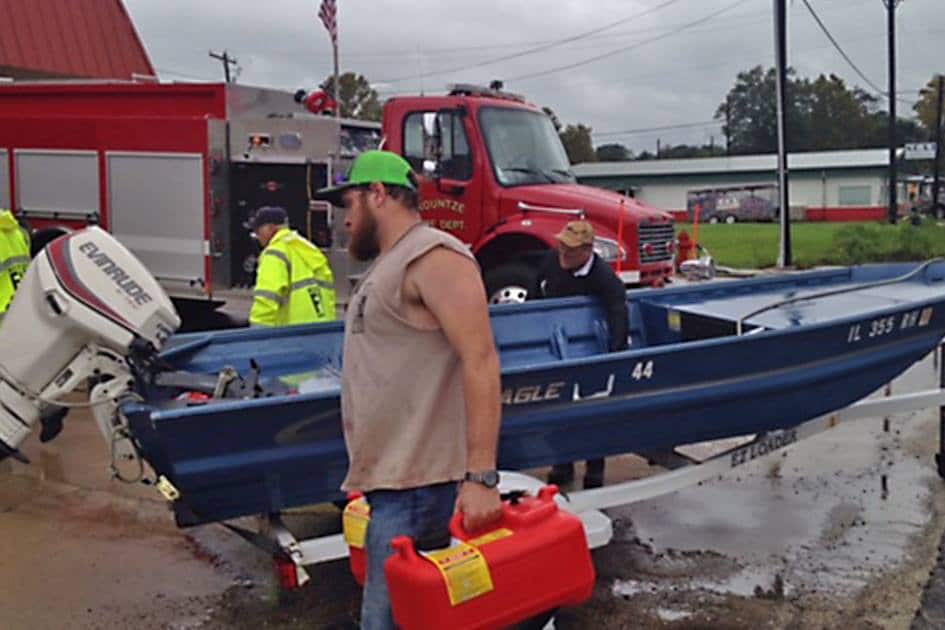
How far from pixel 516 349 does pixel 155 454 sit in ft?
8.76

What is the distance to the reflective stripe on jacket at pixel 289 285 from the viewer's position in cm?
587

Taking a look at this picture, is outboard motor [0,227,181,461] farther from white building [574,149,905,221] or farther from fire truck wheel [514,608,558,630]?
white building [574,149,905,221]

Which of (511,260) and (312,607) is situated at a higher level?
(511,260)

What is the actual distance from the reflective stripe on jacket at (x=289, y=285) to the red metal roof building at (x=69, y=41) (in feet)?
32.4

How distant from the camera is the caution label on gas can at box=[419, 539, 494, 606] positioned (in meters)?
2.84

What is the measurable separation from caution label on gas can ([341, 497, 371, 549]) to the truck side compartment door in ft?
18.5

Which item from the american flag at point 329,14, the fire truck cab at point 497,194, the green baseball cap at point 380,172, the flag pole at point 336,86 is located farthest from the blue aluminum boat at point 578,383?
the american flag at point 329,14

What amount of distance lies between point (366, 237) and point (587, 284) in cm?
355

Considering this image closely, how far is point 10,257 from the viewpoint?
23.7 ft

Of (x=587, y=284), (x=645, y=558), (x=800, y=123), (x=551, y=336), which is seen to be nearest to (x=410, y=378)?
(x=645, y=558)

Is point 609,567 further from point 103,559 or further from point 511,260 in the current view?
point 511,260

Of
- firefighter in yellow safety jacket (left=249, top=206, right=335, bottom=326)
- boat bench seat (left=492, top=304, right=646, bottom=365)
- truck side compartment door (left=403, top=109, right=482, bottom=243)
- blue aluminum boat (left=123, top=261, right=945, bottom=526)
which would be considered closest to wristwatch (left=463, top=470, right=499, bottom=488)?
blue aluminum boat (left=123, top=261, right=945, bottom=526)

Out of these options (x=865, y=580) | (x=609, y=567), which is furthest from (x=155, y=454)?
(x=865, y=580)

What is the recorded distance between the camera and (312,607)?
4.62 metres
